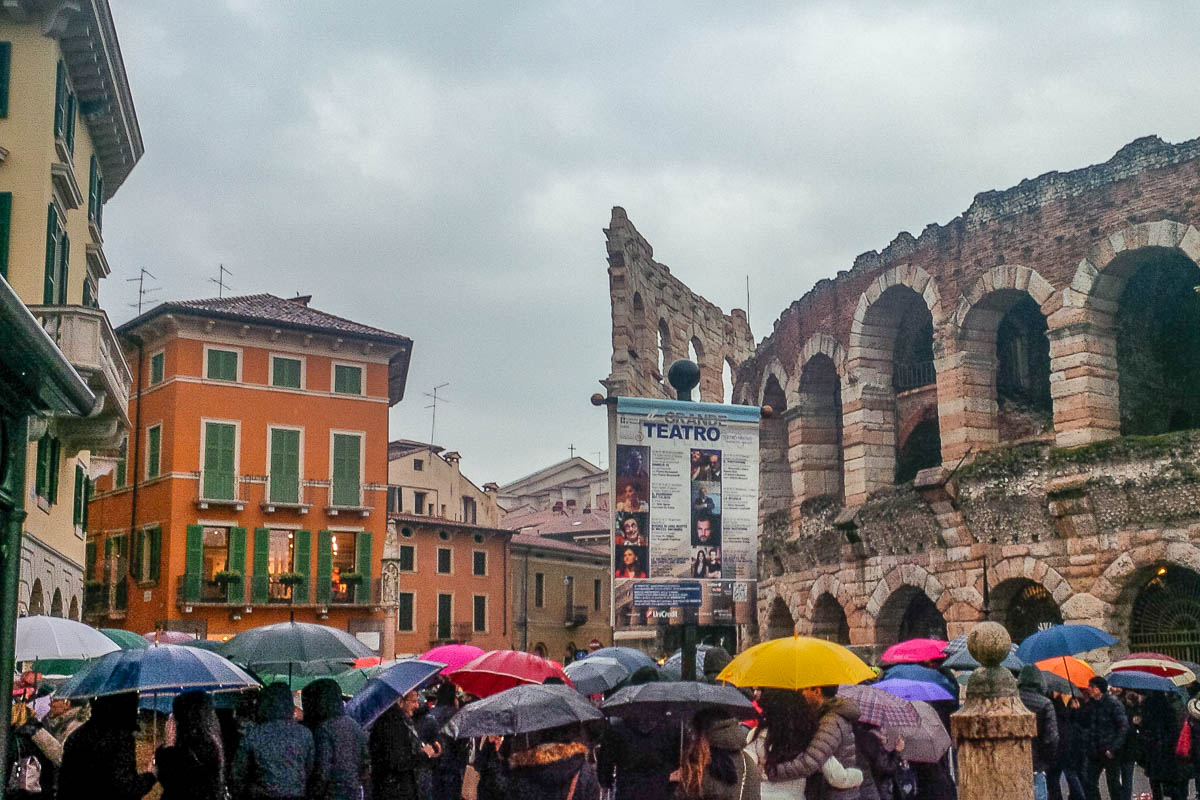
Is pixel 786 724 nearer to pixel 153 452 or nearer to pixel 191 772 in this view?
pixel 191 772

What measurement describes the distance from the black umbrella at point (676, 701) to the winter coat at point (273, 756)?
1.79 meters

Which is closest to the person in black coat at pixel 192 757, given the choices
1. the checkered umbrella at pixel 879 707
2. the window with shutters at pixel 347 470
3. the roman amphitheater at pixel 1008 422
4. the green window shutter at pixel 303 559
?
the checkered umbrella at pixel 879 707

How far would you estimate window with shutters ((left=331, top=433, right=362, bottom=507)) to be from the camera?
127 ft

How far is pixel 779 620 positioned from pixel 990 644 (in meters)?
20.7

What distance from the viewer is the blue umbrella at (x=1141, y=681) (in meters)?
12.2

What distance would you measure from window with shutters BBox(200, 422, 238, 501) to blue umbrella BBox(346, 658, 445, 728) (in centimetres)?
2838

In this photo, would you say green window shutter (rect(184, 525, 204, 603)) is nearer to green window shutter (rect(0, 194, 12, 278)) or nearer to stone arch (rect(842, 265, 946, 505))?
green window shutter (rect(0, 194, 12, 278))

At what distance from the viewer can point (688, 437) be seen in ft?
32.6

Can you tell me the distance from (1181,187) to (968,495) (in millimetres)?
5244

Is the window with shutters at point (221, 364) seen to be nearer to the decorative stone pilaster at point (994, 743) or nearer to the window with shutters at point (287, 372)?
the window with shutters at point (287, 372)

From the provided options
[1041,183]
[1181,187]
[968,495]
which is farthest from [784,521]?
[1181,187]

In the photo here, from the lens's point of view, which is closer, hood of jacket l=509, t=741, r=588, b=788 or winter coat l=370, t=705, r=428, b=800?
hood of jacket l=509, t=741, r=588, b=788

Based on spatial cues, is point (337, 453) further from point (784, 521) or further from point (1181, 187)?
point (1181, 187)

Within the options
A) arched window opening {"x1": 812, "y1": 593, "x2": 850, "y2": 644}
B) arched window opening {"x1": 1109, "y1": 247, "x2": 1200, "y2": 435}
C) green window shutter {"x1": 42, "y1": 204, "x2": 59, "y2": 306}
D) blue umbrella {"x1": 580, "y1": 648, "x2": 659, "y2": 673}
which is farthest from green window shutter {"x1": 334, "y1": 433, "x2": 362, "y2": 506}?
blue umbrella {"x1": 580, "y1": 648, "x2": 659, "y2": 673}
